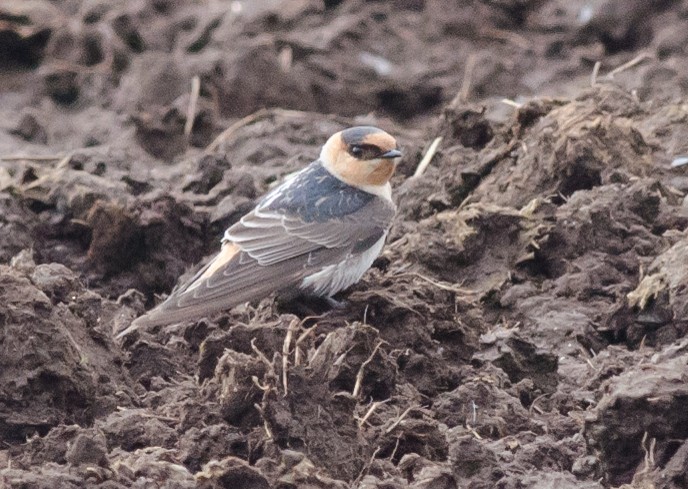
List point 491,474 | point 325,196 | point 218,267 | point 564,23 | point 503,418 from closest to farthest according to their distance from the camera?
point 491,474
point 503,418
point 218,267
point 325,196
point 564,23

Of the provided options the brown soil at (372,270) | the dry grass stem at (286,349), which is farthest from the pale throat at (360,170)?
the dry grass stem at (286,349)

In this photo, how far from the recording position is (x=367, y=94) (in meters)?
13.3

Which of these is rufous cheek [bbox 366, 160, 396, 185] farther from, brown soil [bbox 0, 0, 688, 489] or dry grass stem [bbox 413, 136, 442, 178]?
dry grass stem [bbox 413, 136, 442, 178]

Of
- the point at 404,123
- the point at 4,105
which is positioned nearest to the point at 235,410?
the point at 404,123

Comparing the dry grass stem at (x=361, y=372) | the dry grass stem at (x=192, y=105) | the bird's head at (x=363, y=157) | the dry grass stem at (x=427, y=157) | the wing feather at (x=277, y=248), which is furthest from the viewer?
the dry grass stem at (x=192, y=105)

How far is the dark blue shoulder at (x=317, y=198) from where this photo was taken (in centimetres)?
848

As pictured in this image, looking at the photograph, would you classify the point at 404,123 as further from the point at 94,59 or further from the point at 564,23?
the point at 94,59

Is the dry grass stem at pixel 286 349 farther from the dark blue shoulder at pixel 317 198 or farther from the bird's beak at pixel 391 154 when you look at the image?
the bird's beak at pixel 391 154

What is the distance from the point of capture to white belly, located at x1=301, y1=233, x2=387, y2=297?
7.96m

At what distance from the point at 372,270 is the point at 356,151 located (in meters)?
0.70

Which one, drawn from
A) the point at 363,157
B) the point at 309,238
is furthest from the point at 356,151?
the point at 309,238

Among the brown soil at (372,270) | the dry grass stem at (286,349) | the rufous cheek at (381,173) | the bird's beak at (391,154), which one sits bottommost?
the brown soil at (372,270)

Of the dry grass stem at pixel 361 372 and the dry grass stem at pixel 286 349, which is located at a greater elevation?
the dry grass stem at pixel 286 349

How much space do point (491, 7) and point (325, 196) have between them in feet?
21.5
